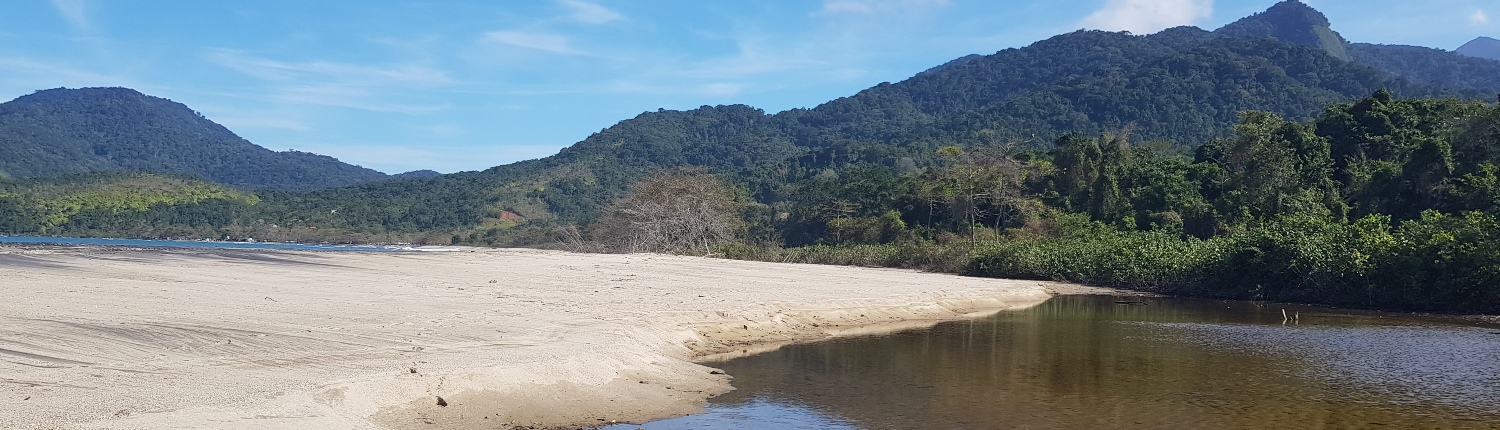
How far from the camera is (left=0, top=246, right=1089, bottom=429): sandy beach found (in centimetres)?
852

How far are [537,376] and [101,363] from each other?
4397 mm

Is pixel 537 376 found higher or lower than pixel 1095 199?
lower

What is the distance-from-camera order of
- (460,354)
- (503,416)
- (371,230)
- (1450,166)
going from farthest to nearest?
(371,230) → (1450,166) → (460,354) → (503,416)

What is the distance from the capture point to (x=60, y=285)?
1886cm

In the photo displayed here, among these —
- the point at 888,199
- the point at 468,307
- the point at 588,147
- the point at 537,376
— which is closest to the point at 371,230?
the point at 588,147

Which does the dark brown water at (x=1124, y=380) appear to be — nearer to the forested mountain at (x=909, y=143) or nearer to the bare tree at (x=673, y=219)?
the bare tree at (x=673, y=219)

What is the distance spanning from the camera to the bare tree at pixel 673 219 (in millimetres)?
50562

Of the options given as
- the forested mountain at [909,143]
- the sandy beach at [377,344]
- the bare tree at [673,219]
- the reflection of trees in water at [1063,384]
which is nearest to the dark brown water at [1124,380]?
the reflection of trees in water at [1063,384]

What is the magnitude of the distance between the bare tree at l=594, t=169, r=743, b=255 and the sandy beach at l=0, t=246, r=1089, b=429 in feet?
82.3

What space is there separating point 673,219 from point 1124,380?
38.4 metres

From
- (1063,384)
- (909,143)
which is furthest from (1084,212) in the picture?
(909,143)

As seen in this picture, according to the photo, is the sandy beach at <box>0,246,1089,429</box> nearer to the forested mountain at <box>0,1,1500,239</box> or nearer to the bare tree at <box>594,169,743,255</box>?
the bare tree at <box>594,169,743,255</box>

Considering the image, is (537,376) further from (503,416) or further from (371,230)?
(371,230)

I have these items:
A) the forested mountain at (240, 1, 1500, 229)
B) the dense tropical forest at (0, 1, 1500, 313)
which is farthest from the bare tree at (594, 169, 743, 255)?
the forested mountain at (240, 1, 1500, 229)
